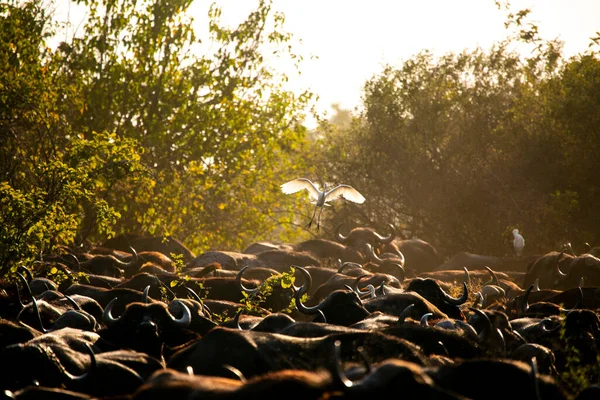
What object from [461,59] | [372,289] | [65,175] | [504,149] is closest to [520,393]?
[372,289]

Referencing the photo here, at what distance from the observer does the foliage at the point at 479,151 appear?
23359 mm

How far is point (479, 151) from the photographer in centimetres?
2766

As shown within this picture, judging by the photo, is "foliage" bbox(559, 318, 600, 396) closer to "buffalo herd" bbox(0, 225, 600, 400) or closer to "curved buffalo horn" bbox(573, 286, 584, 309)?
"buffalo herd" bbox(0, 225, 600, 400)

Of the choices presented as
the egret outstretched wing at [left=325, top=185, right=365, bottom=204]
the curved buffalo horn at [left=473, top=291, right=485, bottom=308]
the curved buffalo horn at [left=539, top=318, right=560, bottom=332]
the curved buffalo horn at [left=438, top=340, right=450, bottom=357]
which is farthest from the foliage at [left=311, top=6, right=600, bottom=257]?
the curved buffalo horn at [left=438, top=340, right=450, bottom=357]

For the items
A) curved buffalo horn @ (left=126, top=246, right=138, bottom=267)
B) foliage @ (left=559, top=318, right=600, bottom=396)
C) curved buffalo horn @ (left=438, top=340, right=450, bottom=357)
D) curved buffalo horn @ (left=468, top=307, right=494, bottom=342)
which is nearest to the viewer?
foliage @ (left=559, top=318, right=600, bottom=396)

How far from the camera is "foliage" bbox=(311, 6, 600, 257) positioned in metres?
23.4

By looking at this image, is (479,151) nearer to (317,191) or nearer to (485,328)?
(317,191)

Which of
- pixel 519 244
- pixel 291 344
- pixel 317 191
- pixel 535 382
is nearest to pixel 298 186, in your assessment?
pixel 317 191

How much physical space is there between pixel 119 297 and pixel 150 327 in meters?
3.52

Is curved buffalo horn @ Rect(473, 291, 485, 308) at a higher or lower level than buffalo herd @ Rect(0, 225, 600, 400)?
lower

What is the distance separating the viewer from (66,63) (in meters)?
25.0

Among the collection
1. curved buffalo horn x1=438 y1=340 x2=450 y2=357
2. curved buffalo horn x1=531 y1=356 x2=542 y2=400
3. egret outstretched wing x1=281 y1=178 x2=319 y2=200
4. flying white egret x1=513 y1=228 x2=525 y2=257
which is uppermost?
egret outstretched wing x1=281 y1=178 x2=319 y2=200

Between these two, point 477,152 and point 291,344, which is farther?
point 477,152

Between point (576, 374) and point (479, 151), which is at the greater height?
point (479, 151)
